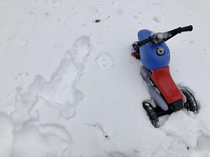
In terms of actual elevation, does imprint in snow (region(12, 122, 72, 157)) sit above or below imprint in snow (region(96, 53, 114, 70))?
below

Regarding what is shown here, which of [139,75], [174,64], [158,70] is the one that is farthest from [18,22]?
[174,64]

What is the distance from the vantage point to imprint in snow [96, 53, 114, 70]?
8.37 ft

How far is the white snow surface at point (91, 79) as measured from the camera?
2.17 m

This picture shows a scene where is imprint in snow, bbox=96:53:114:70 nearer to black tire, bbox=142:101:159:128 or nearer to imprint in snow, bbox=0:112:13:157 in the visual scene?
black tire, bbox=142:101:159:128

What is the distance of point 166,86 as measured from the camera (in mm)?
1876

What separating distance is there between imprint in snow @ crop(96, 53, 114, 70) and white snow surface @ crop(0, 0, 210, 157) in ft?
0.04

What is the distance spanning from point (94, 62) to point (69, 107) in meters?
0.92

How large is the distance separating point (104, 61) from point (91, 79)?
0.43 metres

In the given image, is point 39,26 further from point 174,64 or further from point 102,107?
point 174,64

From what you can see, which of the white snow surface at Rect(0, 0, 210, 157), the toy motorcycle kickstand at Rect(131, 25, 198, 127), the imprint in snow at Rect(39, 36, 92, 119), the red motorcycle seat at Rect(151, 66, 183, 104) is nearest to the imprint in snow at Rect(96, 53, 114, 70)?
the white snow surface at Rect(0, 0, 210, 157)

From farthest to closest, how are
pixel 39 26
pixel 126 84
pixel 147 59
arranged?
pixel 39 26 → pixel 126 84 → pixel 147 59

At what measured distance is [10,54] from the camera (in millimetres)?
2678

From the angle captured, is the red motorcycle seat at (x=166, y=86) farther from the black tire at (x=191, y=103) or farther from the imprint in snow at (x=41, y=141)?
the imprint in snow at (x=41, y=141)

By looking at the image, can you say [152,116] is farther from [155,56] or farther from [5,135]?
[5,135]
